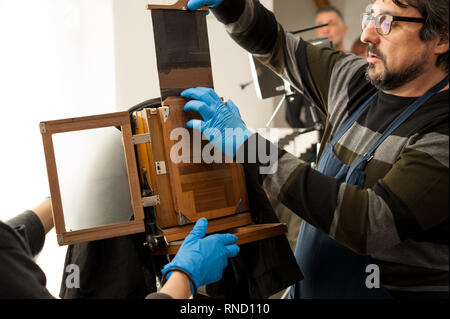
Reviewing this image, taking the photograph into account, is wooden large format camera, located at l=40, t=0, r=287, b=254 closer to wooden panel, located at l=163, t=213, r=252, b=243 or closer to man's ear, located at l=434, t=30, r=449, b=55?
wooden panel, located at l=163, t=213, r=252, b=243

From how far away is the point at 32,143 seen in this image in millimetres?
1997

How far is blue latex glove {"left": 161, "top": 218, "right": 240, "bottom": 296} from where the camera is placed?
3.32 ft

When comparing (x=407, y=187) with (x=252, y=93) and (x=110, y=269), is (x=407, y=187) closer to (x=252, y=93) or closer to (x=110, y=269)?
(x=110, y=269)

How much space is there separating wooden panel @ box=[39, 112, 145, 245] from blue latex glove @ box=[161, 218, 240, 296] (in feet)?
0.42

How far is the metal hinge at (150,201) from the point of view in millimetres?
1069

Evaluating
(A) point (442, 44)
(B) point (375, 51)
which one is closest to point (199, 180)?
(B) point (375, 51)

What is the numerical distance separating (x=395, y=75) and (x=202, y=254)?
2.50 ft

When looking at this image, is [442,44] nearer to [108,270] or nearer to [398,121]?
[398,121]

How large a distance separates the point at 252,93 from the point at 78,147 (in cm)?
243

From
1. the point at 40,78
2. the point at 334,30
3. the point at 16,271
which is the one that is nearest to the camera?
the point at 16,271

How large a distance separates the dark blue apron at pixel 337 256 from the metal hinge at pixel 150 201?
1.74ft

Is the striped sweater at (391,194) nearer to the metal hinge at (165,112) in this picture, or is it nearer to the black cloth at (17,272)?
the metal hinge at (165,112)

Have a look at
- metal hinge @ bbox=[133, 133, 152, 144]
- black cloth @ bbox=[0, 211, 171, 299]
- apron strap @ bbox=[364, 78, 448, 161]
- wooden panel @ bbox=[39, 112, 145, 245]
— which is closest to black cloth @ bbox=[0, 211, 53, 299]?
black cloth @ bbox=[0, 211, 171, 299]

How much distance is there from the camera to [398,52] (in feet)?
3.88
